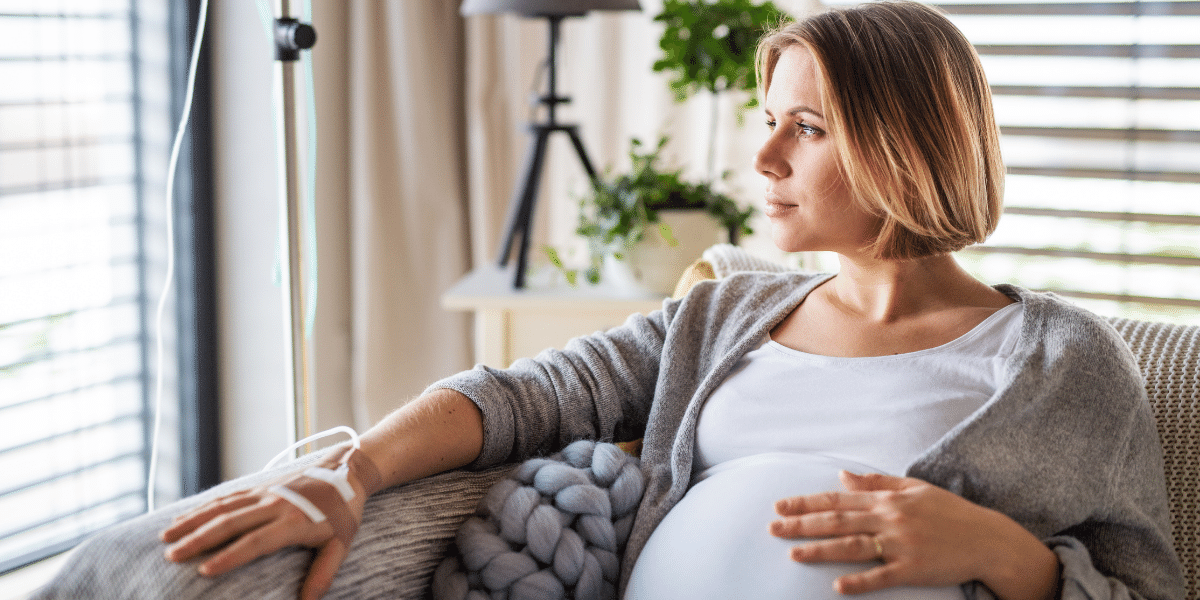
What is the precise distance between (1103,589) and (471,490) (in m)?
0.63

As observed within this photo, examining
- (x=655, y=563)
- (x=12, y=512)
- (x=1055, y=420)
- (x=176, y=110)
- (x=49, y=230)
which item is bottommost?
(x=12, y=512)

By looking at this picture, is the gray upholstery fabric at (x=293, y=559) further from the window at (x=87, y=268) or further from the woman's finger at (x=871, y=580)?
the window at (x=87, y=268)

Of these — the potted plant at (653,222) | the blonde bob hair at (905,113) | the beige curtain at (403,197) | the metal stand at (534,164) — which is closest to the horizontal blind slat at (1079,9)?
the potted plant at (653,222)

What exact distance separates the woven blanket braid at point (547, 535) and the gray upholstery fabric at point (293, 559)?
29 mm

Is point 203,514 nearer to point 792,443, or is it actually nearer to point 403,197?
point 792,443

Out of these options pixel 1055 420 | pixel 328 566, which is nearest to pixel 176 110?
pixel 328 566

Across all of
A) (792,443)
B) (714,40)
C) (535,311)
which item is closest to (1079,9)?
(714,40)

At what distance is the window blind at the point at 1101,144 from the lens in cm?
213

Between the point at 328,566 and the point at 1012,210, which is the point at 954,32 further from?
the point at 1012,210

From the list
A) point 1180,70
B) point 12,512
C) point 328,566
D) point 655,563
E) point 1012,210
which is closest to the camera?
point 328,566

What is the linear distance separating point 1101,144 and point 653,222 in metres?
1.15

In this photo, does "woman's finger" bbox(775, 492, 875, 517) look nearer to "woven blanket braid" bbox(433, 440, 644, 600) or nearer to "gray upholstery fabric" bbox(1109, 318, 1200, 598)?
"woven blanket braid" bbox(433, 440, 644, 600)

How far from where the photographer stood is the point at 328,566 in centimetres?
83

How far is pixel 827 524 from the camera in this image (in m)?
0.87
